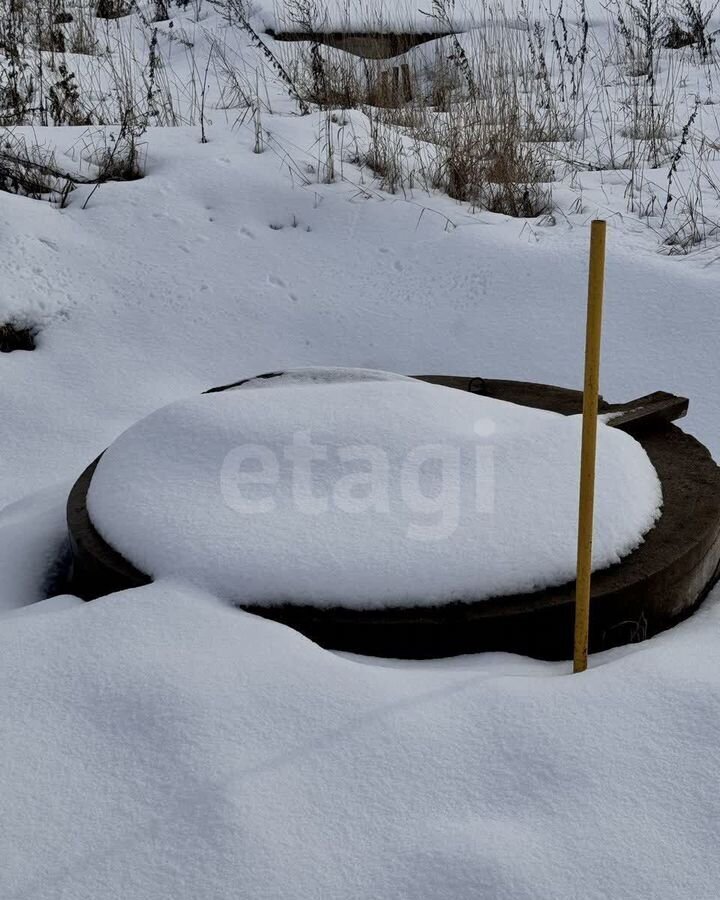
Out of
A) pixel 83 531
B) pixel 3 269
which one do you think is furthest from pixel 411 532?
pixel 3 269

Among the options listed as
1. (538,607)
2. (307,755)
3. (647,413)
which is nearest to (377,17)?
(647,413)

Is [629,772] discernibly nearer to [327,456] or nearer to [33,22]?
[327,456]

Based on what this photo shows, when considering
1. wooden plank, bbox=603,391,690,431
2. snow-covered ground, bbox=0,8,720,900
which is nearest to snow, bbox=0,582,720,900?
snow-covered ground, bbox=0,8,720,900

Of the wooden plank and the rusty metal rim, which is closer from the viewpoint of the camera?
the rusty metal rim

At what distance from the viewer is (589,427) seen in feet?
4.35

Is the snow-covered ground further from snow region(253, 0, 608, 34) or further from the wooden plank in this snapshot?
snow region(253, 0, 608, 34)

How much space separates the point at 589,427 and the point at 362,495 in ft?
1.65

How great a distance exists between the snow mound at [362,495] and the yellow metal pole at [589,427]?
15 centimetres

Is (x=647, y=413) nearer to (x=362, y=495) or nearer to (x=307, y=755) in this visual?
(x=362, y=495)

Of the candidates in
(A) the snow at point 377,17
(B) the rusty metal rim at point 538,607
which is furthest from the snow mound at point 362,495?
(A) the snow at point 377,17

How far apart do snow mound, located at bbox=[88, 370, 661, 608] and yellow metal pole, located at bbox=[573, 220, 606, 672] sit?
0.51ft

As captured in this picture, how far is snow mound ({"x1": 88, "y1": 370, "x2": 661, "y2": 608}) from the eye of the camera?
155 centimetres

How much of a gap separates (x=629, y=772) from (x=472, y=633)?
355 millimetres

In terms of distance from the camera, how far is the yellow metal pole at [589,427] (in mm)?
1270
